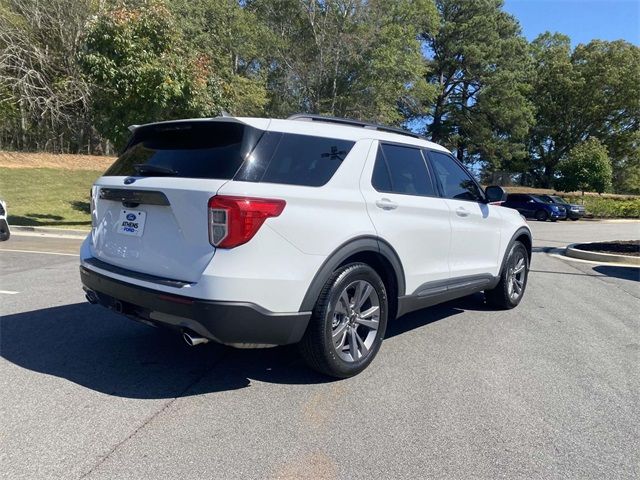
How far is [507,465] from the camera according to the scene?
2.81 metres

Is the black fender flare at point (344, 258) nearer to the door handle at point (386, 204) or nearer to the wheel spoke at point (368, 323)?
the door handle at point (386, 204)

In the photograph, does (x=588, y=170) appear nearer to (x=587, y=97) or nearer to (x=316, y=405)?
(x=587, y=97)

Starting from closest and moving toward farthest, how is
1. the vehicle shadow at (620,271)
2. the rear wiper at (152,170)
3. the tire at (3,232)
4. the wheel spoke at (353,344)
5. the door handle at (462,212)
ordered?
the rear wiper at (152,170) → the wheel spoke at (353,344) → the door handle at (462,212) → the tire at (3,232) → the vehicle shadow at (620,271)

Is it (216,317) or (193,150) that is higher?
(193,150)

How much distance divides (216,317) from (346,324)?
110cm

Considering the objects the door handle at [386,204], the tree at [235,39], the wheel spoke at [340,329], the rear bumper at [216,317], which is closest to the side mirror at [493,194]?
the door handle at [386,204]

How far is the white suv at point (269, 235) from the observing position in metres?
3.18

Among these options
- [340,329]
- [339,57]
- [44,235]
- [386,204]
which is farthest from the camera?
[339,57]

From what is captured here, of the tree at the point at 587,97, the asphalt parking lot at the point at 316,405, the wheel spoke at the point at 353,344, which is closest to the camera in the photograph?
the asphalt parking lot at the point at 316,405

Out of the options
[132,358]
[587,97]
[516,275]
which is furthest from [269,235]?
[587,97]

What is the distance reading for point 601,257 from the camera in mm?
11109

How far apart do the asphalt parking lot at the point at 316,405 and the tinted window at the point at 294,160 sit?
5.01 ft

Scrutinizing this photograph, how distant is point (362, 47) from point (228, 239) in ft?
96.3

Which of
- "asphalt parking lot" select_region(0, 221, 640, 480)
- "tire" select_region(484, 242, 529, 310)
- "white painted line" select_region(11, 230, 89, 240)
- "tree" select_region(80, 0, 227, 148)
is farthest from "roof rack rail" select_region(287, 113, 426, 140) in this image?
"white painted line" select_region(11, 230, 89, 240)
